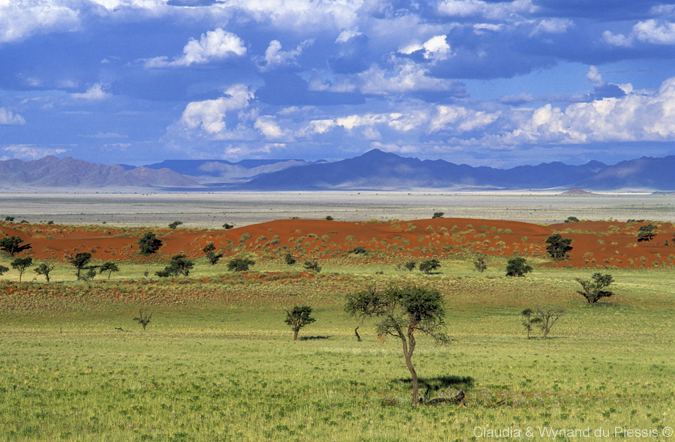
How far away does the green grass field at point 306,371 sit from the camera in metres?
14.6

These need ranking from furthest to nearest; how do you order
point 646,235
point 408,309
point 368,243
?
1. point 646,235
2. point 368,243
3. point 408,309

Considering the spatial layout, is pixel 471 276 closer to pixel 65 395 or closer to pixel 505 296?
pixel 505 296

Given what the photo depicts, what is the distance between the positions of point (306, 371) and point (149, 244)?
224ft

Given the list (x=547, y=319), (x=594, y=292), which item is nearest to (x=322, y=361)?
(x=547, y=319)

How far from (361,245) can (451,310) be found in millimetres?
36755

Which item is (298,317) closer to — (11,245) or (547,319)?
(547,319)

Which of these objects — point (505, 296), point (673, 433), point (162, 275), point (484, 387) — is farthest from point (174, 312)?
point (673, 433)

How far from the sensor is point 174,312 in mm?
47094

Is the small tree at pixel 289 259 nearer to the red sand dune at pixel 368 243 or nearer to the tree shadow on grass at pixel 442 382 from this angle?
the red sand dune at pixel 368 243

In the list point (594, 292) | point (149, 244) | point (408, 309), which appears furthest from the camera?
point (149, 244)

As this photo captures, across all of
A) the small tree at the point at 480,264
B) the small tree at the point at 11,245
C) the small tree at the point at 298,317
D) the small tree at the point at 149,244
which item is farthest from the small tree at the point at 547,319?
the small tree at the point at 11,245

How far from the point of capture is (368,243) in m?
84.8

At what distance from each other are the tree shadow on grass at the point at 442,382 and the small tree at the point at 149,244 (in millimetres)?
70537

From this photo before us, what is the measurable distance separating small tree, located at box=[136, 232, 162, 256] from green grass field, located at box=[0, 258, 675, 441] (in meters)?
33.8
